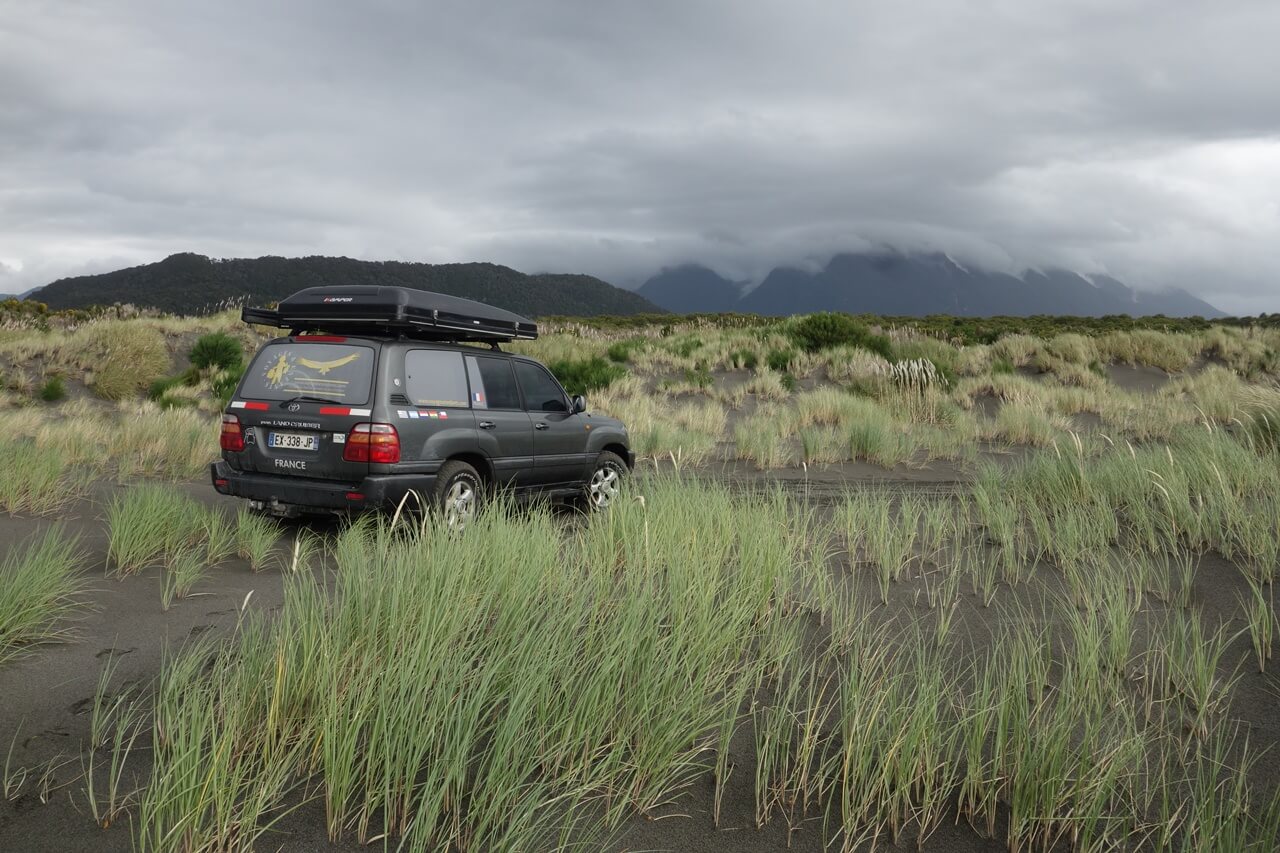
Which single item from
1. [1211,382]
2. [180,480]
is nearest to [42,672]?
[180,480]

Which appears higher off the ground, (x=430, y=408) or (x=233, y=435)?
(x=430, y=408)

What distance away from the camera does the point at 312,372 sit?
24.7ft

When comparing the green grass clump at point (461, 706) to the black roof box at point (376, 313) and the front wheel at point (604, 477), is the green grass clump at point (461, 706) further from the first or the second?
the front wheel at point (604, 477)

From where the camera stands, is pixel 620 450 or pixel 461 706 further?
pixel 620 450

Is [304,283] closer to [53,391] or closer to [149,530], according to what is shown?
[53,391]

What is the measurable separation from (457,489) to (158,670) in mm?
3916

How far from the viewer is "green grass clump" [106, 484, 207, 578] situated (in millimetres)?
6316

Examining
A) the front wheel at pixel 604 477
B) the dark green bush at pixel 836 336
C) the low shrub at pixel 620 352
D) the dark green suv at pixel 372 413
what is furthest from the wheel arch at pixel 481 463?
the dark green bush at pixel 836 336

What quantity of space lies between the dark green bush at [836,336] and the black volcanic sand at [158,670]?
2127 centimetres

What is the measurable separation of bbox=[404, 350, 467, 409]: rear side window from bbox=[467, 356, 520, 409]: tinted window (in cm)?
17

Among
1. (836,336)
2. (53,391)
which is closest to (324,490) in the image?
(53,391)

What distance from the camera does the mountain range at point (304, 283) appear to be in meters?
78.9

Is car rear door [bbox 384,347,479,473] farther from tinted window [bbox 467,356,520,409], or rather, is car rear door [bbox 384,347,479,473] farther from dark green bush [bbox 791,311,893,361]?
dark green bush [bbox 791,311,893,361]

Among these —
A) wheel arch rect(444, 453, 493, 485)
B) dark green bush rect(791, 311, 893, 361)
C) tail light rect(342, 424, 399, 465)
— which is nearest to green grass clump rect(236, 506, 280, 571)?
tail light rect(342, 424, 399, 465)
